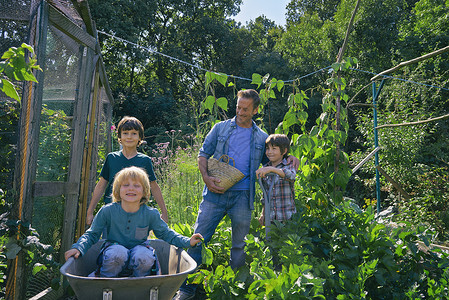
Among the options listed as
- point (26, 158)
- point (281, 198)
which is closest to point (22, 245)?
point (26, 158)

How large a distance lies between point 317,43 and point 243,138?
57.9 ft

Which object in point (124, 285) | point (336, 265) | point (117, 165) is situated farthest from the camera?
point (117, 165)

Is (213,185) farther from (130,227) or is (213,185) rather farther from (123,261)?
(123,261)

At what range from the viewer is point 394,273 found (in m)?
2.82

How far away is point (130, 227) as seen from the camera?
2.42m

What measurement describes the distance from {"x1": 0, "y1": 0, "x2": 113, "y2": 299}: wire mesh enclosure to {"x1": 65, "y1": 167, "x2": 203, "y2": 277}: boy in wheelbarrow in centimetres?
58

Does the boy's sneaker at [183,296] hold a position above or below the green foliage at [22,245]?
below

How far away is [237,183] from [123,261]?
1.31 meters

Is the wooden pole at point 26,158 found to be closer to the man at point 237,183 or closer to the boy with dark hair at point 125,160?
the boy with dark hair at point 125,160

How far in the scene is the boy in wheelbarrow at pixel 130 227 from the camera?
2.24 m

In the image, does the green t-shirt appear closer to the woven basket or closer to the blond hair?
the woven basket

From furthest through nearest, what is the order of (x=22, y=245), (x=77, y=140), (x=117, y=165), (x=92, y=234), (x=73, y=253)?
(x=77, y=140), (x=117, y=165), (x=22, y=245), (x=92, y=234), (x=73, y=253)

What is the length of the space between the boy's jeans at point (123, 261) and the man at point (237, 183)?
1084mm

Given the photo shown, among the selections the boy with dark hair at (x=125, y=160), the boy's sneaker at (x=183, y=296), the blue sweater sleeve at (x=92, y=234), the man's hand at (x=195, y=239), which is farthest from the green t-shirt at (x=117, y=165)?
the man's hand at (x=195, y=239)
